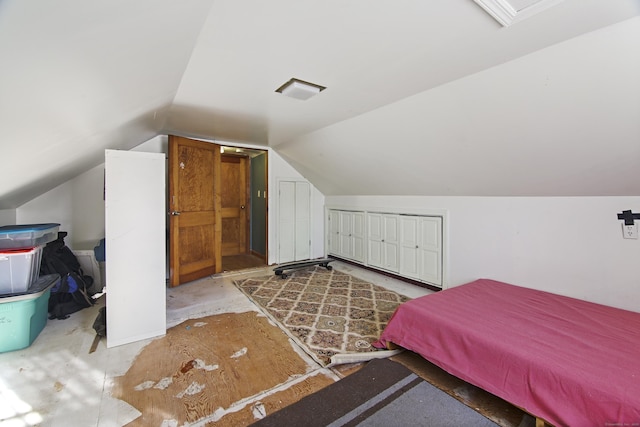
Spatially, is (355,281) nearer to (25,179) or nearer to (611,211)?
(611,211)

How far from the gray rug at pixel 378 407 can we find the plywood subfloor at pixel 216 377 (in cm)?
10

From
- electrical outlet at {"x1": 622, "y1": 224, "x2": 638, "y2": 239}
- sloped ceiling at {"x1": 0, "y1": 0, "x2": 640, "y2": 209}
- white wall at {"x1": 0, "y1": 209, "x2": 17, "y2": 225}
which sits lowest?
electrical outlet at {"x1": 622, "y1": 224, "x2": 638, "y2": 239}

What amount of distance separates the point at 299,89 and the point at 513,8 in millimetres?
1434

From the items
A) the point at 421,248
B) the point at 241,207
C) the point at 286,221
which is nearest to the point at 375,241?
the point at 421,248

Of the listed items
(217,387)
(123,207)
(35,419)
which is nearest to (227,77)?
(123,207)

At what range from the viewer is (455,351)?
178 cm

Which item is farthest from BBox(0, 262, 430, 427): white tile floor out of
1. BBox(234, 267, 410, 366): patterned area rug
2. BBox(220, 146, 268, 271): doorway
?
BBox(220, 146, 268, 271): doorway

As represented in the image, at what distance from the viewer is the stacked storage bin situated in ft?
6.85

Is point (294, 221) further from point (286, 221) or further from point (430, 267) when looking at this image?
point (430, 267)

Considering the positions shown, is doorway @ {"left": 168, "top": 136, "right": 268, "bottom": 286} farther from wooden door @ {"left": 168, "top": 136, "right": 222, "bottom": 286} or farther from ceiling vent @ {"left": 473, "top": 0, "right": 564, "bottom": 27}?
ceiling vent @ {"left": 473, "top": 0, "right": 564, "bottom": 27}

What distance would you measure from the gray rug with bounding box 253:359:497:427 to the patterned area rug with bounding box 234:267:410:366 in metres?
0.34

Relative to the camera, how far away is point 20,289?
2186 millimetres

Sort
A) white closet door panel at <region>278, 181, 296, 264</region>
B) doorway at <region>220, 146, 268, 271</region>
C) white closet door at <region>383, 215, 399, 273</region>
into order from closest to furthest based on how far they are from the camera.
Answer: white closet door at <region>383, 215, 399, 273</region>, white closet door panel at <region>278, 181, 296, 264</region>, doorway at <region>220, 146, 268, 271</region>

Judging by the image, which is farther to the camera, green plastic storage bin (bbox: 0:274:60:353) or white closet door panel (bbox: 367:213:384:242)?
white closet door panel (bbox: 367:213:384:242)
